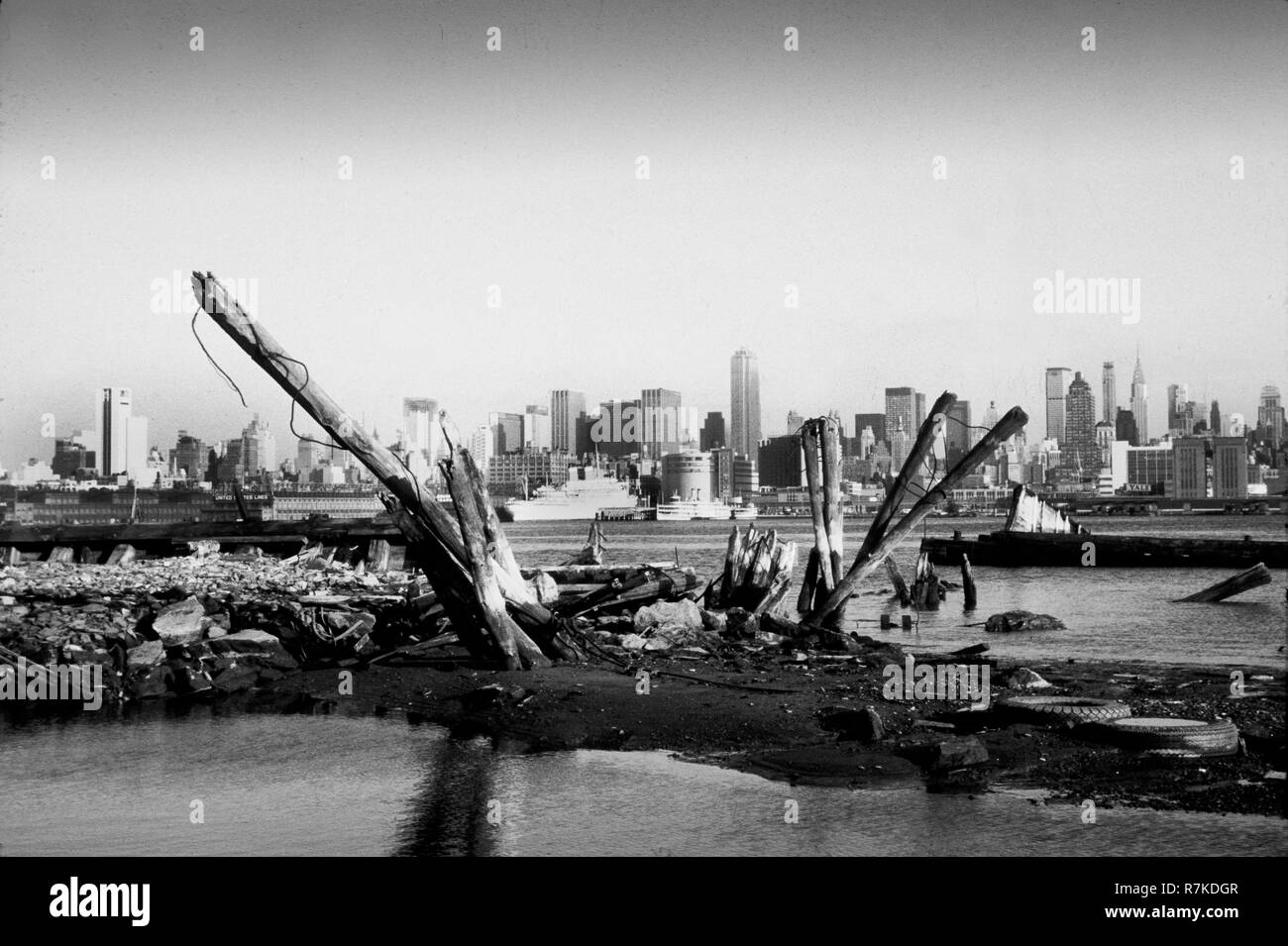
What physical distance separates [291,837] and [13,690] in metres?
7.52

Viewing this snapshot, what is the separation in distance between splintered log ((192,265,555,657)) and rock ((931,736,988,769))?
19.7ft

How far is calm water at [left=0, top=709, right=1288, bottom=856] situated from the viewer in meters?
7.38

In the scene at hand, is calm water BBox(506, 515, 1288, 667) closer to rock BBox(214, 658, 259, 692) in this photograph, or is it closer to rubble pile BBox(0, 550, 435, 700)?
rubble pile BBox(0, 550, 435, 700)

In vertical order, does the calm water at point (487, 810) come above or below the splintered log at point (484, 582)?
below

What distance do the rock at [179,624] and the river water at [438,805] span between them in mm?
2918

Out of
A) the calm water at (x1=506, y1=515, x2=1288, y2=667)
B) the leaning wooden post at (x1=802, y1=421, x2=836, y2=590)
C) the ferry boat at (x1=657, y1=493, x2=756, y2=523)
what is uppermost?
the leaning wooden post at (x1=802, y1=421, x2=836, y2=590)

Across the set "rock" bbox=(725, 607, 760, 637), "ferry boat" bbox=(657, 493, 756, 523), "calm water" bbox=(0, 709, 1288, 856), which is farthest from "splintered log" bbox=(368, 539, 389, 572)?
"ferry boat" bbox=(657, 493, 756, 523)

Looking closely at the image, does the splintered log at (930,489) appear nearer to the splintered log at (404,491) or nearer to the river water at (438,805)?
the splintered log at (404,491)

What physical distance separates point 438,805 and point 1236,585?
2812 centimetres

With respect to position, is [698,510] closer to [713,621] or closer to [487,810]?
[713,621]

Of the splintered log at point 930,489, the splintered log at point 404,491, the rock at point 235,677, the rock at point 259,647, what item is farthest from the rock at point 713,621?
the rock at point 235,677

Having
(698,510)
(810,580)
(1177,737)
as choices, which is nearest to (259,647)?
(810,580)

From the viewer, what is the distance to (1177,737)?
31.1 feet

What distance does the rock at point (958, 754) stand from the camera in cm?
923
